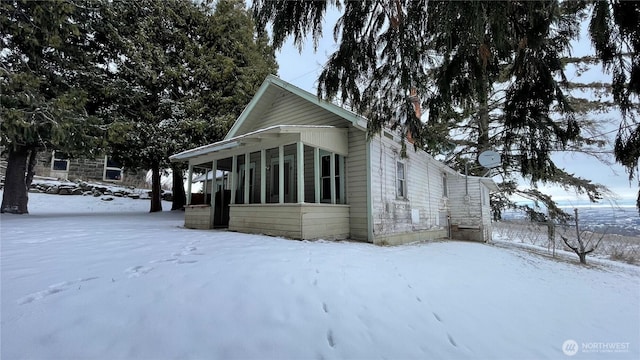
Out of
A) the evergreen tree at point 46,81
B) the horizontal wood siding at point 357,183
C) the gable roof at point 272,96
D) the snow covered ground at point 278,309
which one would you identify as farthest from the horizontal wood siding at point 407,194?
the evergreen tree at point 46,81

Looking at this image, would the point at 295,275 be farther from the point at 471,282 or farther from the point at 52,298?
the point at 471,282

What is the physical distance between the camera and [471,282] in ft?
14.9

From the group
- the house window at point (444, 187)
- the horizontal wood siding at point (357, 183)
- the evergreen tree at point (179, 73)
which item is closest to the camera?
the horizontal wood siding at point (357, 183)

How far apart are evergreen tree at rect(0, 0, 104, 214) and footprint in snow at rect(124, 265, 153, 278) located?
7.73 metres

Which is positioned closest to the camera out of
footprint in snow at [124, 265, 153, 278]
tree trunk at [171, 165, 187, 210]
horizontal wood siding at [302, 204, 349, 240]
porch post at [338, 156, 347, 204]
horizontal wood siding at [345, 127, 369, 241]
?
footprint in snow at [124, 265, 153, 278]

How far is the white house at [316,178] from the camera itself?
7066 mm

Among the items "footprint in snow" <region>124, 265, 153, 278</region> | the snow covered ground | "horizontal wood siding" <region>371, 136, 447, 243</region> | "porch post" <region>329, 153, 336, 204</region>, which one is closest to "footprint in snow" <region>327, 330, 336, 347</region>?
the snow covered ground

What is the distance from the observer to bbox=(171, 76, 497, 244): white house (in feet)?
23.2

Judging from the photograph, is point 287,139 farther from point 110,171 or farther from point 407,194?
point 110,171

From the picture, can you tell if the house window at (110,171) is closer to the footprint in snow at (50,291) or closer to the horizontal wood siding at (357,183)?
the horizontal wood siding at (357,183)

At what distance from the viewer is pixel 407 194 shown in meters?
9.46

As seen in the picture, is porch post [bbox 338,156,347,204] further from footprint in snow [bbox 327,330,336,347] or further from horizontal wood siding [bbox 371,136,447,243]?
footprint in snow [bbox 327,330,336,347]

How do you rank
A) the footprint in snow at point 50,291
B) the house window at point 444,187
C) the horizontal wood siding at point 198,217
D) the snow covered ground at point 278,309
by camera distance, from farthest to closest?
the house window at point 444,187 < the horizontal wood siding at point 198,217 < the footprint in snow at point 50,291 < the snow covered ground at point 278,309

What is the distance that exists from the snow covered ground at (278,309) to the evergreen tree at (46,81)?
18.1 ft
